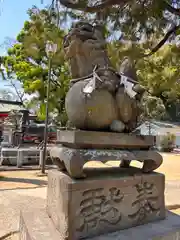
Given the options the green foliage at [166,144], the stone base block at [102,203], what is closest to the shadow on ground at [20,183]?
the stone base block at [102,203]

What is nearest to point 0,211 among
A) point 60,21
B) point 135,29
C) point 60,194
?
point 60,194

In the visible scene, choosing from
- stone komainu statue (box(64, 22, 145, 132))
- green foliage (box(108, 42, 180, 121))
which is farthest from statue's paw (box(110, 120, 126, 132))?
green foliage (box(108, 42, 180, 121))

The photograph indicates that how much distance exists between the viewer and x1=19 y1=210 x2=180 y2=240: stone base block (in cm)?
165

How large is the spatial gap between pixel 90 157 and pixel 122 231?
610 mm

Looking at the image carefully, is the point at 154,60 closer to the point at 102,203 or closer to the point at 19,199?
the point at 19,199

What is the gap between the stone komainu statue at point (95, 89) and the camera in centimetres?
184

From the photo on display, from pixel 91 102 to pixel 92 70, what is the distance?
1.07 ft

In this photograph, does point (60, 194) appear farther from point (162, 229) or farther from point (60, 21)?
point (60, 21)

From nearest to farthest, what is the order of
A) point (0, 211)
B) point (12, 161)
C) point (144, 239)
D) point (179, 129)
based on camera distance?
point (144, 239)
point (0, 211)
point (12, 161)
point (179, 129)

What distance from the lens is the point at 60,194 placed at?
1.70 m

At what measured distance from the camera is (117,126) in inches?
73.6

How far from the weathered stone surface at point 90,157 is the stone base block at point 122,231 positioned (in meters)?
0.44

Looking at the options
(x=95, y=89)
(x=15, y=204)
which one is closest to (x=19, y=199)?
(x=15, y=204)

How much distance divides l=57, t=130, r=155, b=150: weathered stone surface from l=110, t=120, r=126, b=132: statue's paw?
0.04m
